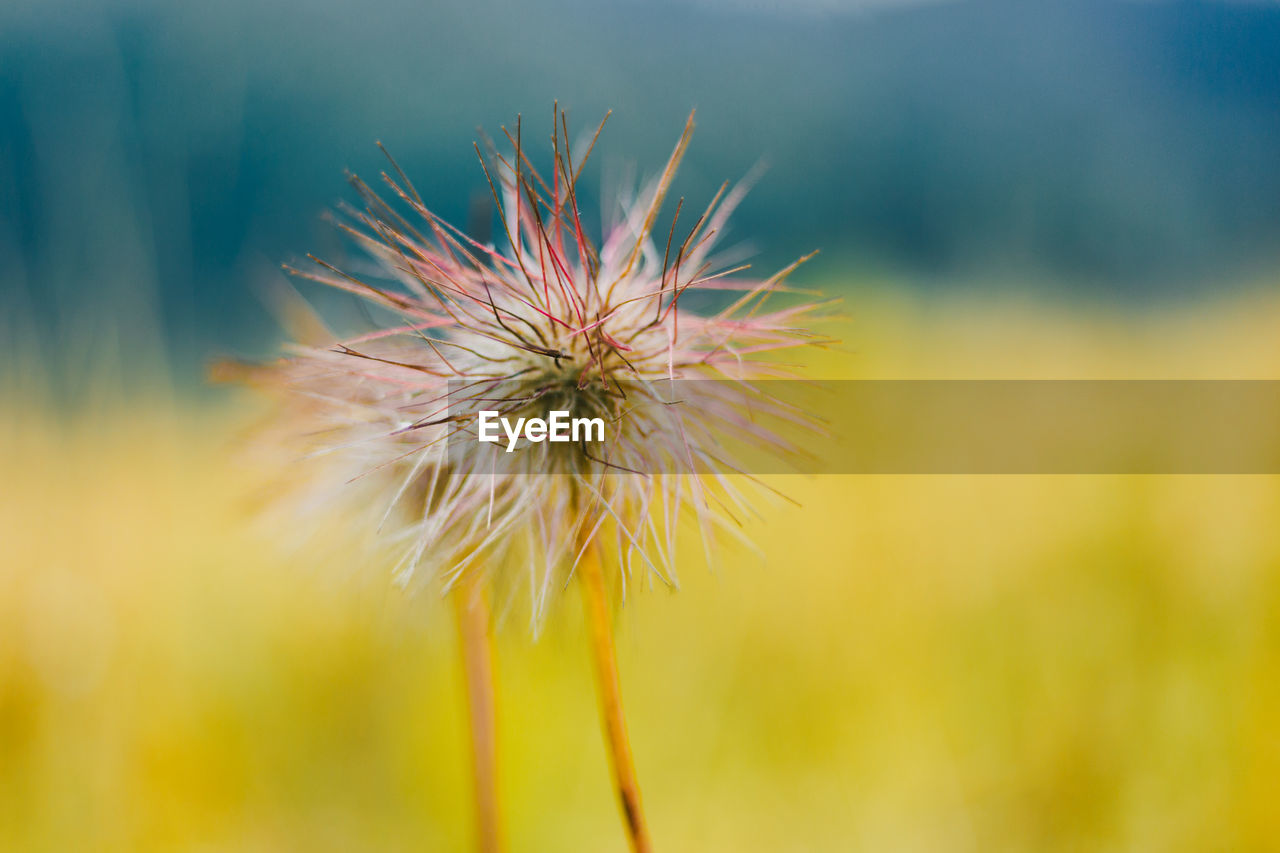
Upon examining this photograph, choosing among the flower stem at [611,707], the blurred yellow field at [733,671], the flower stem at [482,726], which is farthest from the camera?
the blurred yellow field at [733,671]

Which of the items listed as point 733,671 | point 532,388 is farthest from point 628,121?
point 733,671

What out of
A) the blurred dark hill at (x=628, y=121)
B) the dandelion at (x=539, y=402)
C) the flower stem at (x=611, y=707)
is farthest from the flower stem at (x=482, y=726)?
the blurred dark hill at (x=628, y=121)

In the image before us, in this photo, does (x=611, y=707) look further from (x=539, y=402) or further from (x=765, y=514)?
(x=765, y=514)

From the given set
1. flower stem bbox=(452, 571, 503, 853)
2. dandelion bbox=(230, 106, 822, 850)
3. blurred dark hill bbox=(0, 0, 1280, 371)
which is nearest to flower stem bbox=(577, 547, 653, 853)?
dandelion bbox=(230, 106, 822, 850)

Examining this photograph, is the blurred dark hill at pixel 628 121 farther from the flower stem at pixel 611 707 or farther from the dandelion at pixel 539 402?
the flower stem at pixel 611 707

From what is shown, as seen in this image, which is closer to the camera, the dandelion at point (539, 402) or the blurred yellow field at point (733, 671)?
the dandelion at point (539, 402)

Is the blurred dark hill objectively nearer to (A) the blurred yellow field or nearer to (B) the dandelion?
(A) the blurred yellow field

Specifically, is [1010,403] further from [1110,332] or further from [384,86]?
[384,86]
